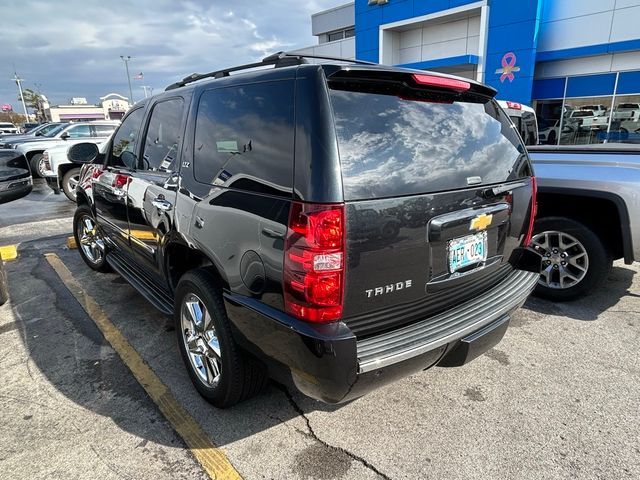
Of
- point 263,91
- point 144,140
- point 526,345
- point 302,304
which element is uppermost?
point 263,91

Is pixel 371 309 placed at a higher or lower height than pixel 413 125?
lower

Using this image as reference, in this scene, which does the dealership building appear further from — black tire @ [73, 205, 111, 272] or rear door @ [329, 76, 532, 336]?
black tire @ [73, 205, 111, 272]

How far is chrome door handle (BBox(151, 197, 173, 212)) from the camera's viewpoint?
9.26 feet

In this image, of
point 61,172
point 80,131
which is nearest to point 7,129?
point 80,131

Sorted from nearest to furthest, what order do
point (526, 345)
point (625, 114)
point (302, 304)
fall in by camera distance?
point (302, 304) < point (526, 345) < point (625, 114)

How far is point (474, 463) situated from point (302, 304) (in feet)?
4.21

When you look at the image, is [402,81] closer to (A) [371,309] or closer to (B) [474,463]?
(A) [371,309]

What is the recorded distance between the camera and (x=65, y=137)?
12805 millimetres

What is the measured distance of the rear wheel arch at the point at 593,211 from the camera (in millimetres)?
3639

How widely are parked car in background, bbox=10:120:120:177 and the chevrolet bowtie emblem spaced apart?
12.8 meters

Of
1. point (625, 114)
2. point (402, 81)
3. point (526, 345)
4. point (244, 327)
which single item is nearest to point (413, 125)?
point (402, 81)

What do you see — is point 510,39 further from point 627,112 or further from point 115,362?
point 115,362

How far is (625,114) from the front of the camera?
13.0 metres

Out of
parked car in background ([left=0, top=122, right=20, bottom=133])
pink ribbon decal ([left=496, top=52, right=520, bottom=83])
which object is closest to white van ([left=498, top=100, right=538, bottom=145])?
pink ribbon decal ([left=496, top=52, right=520, bottom=83])
